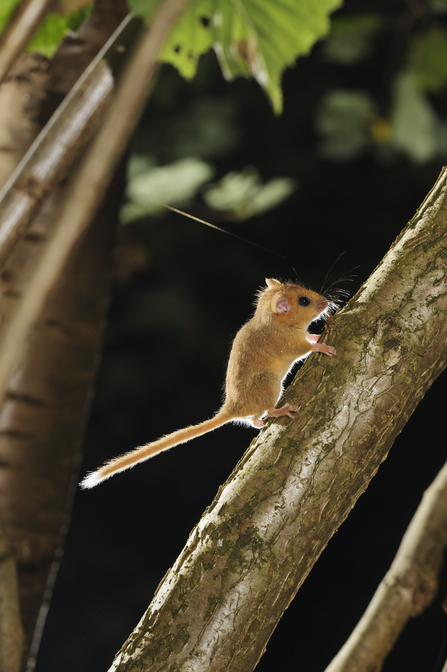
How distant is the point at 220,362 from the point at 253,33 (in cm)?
69

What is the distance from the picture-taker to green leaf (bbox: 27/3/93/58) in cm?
114

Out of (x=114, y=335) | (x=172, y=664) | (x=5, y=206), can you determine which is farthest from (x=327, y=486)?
(x=114, y=335)

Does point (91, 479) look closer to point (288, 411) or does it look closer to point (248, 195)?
point (288, 411)

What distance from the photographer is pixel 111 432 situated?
1419 millimetres

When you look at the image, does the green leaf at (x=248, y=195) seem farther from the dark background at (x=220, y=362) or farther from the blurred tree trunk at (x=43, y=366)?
the blurred tree trunk at (x=43, y=366)

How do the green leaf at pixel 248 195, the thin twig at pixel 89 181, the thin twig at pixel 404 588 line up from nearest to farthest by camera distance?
1. the thin twig at pixel 89 181
2. the thin twig at pixel 404 588
3. the green leaf at pixel 248 195

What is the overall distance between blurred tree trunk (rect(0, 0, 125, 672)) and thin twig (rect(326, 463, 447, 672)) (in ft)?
2.09

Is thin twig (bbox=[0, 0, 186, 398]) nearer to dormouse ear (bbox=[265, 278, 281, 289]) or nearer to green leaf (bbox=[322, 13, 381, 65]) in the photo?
dormouse ear (bbox=[265, 278, 281, 289])

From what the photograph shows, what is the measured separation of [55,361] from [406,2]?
116cm

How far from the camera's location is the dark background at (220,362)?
42.2 inches

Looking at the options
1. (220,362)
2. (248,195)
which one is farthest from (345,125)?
(220,362)

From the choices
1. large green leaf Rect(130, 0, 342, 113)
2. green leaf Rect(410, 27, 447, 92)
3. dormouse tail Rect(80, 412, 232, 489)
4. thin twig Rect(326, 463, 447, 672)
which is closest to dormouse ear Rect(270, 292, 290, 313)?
dormouse tail Rect(80, 412, 232, 489)

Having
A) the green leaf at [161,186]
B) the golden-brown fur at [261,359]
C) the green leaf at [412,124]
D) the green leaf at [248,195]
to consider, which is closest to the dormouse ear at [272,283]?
the golden-brown fur at [261,359]

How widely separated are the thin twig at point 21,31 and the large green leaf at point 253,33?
22 centimetres
